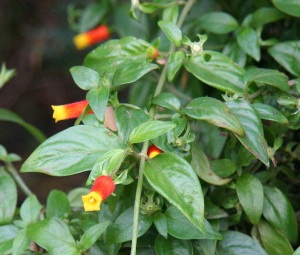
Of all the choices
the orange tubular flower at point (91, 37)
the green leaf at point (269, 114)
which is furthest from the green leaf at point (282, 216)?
the orange tubular flower at point (91, 37)

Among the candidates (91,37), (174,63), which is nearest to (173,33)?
(174,63)

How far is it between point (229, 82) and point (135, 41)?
169mm

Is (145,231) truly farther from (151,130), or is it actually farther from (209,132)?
(209,132)

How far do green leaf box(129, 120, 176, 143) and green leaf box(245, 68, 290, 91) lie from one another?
183 millimetres

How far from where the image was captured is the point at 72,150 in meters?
0.72

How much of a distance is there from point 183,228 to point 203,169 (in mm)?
101

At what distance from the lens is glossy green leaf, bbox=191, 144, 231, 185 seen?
0.81 meters

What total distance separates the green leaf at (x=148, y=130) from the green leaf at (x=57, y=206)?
22 centimetres

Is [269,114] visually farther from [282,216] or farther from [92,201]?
[92,201]

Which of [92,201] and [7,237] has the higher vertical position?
[92,201]

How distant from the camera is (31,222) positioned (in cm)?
84

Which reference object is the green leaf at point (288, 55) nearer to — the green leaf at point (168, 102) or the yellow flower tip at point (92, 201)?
the green leaf at point (168, 102)

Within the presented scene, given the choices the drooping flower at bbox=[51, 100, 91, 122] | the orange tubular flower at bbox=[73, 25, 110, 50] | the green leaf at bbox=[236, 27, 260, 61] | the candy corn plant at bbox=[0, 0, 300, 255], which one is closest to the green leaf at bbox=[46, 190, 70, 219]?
the candy corn plant at bbox=[0, 0, 300, 255]

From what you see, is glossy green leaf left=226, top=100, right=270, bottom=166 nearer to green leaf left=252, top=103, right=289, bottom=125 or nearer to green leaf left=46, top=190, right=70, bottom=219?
green leaf left=252, top=103, right=289, bottom=125
